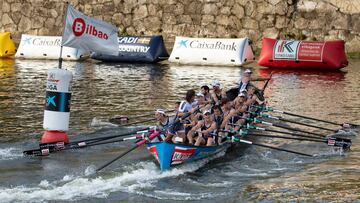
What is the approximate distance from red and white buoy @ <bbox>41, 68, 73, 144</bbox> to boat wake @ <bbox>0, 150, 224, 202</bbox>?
211 centimetres

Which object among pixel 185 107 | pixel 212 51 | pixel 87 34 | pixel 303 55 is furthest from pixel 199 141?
pixel 212 51

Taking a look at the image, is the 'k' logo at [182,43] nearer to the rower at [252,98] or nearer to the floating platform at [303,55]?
the floating platform at [303,55]

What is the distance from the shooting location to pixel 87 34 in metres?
19.0

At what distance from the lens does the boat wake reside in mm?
14523

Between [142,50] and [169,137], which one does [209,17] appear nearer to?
[142,50]

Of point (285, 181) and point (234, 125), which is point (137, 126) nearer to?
point (234, 125)

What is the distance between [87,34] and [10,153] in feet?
11.7

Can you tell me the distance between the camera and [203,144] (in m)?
17.8

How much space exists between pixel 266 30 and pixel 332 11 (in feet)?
12.3

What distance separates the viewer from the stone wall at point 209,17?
130 ft

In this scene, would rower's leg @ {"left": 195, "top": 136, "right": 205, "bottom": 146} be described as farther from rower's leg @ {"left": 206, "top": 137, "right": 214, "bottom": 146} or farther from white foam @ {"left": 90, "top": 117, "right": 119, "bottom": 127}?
white foam @ {"left": 90, "top": 117, "right": 119, "bottom": 127}

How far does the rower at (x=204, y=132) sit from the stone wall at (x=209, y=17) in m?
23.2

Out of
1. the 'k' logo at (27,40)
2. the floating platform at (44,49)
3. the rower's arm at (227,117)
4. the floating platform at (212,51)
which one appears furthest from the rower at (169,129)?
the 'k' logo at (27,40)

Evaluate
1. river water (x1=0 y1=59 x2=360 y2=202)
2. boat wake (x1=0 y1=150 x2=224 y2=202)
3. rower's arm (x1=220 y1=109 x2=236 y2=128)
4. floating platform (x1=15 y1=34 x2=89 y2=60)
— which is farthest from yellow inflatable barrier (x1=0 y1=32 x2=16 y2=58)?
boat wake (x1=0 y1=150 x2=224 y2=202)
